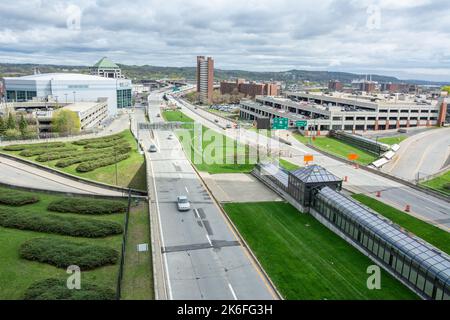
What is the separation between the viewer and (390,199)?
45.6 metres

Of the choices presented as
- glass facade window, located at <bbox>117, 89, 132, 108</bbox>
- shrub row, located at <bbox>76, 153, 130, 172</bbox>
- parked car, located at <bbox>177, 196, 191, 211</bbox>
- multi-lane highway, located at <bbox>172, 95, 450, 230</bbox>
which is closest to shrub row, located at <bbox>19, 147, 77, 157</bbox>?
shrub row, located at <bbox>76, 153, 130, 172</bbox>

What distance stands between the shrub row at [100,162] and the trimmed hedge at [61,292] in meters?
34.1

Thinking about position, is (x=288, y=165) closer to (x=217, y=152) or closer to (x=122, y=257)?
(x=217, y=152)

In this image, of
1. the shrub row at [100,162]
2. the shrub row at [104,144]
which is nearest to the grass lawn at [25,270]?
the shrub row at [100,162]

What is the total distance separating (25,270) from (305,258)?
20676 mm

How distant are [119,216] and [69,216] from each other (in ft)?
15.4

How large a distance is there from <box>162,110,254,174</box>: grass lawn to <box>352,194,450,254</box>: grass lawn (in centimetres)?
2211

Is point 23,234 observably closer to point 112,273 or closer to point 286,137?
point 112,273

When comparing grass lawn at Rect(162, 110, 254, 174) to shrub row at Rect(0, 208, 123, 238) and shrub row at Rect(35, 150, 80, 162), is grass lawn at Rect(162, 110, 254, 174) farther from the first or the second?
shrub row at Rect(0, 208, 123, 238)

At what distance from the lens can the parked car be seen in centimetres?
3638

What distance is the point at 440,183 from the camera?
56469 millimetres

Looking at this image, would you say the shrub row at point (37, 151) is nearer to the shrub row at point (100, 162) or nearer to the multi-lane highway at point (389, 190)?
the shrub row at point (100, 162)
